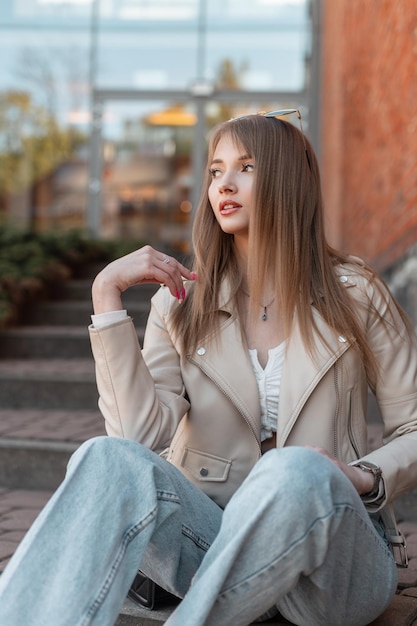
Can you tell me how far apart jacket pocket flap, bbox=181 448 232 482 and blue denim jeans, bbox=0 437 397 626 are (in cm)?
36

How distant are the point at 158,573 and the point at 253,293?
0.82 metres

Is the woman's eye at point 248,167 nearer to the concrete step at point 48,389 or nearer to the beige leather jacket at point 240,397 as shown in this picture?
the beige leather jacket at point 240,397

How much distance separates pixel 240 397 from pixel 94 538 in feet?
2.12

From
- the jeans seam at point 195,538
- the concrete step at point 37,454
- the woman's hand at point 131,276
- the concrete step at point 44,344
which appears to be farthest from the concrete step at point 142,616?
the concrete step at point 44,344

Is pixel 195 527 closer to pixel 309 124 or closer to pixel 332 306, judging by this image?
pixel 332 306

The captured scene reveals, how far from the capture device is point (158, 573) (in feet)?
7.20

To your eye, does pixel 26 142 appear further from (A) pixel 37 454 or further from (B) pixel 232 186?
(B) pixel 232 186

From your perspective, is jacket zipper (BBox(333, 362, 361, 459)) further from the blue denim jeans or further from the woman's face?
the woman's face

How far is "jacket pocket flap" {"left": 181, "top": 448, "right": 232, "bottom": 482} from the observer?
2.39 metres

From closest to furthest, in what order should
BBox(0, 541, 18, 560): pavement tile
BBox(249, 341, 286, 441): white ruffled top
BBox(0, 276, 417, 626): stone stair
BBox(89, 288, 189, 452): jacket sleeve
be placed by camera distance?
BBox(89, 288, 189, 452): jacket sleeve → BBox(249, 341, 286, 441): white ruffled top → BBox(0, 541, 18, 560): pavement tile → BBox(0, 276, 417, 626): stone stair

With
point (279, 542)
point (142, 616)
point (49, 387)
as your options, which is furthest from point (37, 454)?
point (279, 542)

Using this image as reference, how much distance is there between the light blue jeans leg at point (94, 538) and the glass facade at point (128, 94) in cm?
1046

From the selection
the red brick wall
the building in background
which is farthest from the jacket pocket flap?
the red brick wall

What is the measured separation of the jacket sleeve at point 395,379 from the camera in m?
2.21
